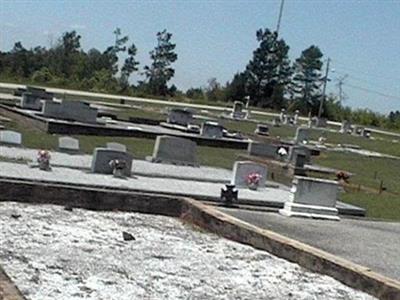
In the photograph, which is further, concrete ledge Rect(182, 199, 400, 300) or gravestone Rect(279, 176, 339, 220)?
gravestone Rect(279, 176, 339, 220)

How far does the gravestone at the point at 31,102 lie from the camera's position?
101 feet

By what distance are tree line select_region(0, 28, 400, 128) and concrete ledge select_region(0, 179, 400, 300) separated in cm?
5718

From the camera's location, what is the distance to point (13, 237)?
31.2 ft

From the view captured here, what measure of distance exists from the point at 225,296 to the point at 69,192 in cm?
470

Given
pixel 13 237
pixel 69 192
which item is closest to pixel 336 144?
pixel 69 192

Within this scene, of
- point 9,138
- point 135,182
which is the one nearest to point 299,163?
point 9,138

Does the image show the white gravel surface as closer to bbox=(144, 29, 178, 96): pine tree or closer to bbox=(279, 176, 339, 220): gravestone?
bbox=(279, 176, 339, 220): gravestone

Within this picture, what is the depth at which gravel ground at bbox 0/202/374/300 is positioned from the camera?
792 cm

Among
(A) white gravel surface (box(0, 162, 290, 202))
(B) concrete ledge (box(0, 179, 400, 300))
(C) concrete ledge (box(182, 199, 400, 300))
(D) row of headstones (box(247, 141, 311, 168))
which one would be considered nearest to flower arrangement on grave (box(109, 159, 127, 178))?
(A) white gravel surface (box(0, 162, 290, 202))

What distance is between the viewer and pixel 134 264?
898cm

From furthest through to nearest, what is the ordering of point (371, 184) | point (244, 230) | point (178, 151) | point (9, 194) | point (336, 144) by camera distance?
point (336, 144) → point (371, 184) → point (178, 151) → point (9, 194) → point (244, 230)

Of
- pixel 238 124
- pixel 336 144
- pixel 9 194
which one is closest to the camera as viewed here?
pixel 9 194

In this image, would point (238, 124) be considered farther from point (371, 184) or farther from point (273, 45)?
point (273, 45)

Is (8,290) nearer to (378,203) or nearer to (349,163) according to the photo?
(378,203)
